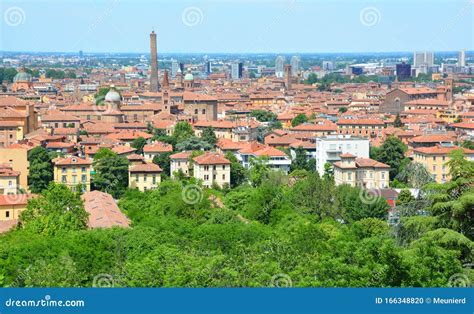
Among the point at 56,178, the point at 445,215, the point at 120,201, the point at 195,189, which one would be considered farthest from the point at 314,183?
the point at 445,215

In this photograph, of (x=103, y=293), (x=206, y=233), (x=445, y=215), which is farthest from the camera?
(x=206, y=233)

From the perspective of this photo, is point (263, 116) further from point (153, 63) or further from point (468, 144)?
point (153, 63)

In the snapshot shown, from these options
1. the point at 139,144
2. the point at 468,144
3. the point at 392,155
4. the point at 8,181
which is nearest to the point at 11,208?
the point at 8,181

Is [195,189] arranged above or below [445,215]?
below

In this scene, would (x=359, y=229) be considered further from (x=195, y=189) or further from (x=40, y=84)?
(x=40, y=84)

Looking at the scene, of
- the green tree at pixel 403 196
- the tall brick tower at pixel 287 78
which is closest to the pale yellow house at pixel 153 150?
the green tree at pixel 403 196

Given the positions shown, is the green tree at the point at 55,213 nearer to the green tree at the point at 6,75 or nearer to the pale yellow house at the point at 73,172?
the pale yellow house at the point at 73,172

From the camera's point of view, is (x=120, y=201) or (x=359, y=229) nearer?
(x=359, y=229)

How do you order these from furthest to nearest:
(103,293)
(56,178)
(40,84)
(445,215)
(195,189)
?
(40,84), (56,178), (195,189), (445,215), (103,293)
